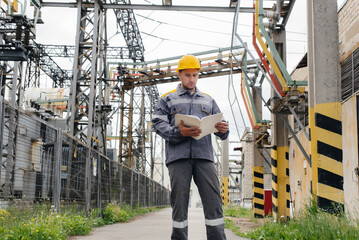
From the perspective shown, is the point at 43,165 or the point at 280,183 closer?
the point at 43,165

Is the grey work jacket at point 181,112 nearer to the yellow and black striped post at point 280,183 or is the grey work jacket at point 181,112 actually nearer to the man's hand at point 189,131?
the man's hand at point 189,131

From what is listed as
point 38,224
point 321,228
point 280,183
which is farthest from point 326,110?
point 280,183

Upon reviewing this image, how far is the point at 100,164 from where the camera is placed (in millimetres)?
12398

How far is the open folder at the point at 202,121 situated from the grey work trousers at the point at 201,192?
1.08 feet

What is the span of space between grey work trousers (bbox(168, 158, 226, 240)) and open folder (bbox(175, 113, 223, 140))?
330mm

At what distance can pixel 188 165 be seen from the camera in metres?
4.70

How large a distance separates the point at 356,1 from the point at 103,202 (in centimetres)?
774

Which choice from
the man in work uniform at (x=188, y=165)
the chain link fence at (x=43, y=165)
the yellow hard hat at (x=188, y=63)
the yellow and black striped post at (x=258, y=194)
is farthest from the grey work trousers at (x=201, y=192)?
the yellow and black striped post at (x=258, y=194)

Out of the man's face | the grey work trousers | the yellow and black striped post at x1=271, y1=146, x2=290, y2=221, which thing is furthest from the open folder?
the yellow and black striped post at x1=271, y1=146, x2=290, y2=221

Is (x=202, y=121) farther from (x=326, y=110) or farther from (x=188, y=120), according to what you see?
(x=326, y=110)

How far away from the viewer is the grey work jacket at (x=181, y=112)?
4.69 metres

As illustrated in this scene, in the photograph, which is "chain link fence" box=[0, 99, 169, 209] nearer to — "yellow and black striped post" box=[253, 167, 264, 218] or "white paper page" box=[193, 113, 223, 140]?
"white paper page" box=[193, 113, 223, 140]

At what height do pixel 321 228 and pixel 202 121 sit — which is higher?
pixel 202 121

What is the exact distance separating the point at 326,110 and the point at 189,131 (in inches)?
106
